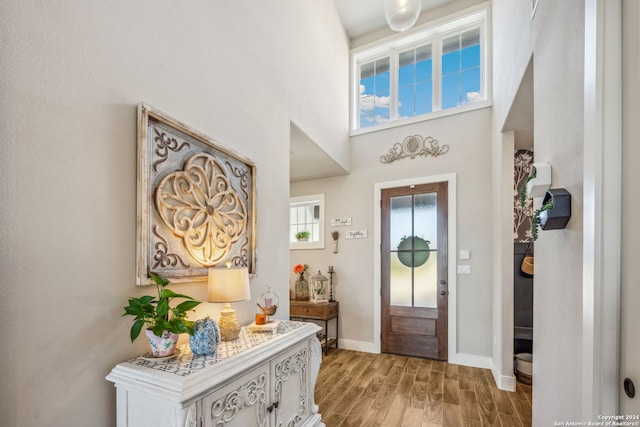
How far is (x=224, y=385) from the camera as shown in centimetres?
128

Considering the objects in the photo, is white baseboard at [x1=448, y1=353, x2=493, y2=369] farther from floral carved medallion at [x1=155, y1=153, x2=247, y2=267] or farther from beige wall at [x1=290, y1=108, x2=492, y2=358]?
floral carved medallion at [x1=155, y1=153, x2=247, y2=267]

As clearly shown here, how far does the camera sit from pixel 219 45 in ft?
6.17

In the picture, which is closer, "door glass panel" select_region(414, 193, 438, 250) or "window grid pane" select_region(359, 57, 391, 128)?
"door glass panel" select_region(414, 193, 438, 250)

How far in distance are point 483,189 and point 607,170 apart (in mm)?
2823

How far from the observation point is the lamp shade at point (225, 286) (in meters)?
1.56

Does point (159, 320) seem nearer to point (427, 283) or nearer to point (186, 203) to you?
point (186, 203)

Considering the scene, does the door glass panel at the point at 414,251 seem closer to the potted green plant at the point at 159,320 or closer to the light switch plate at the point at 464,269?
the light switch plate at the point at 464,269

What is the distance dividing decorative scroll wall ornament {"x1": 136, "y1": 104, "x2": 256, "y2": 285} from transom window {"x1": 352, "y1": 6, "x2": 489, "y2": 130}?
2.86 meters

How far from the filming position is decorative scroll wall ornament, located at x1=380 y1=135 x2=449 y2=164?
3797 mm

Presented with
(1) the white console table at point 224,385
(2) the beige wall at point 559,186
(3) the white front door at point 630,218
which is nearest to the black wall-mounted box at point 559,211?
(2) the beige wall at point 559,186

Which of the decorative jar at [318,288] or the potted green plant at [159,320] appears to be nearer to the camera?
the potted green plant at [159,320]

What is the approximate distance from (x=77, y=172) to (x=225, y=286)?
823mm

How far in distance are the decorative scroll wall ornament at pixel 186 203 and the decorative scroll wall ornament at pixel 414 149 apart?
8.29ft

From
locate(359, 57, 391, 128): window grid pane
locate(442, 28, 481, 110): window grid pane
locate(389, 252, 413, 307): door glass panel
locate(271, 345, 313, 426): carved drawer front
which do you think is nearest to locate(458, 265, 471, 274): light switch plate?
locate(389, 252, 413, 307): door glass panel
